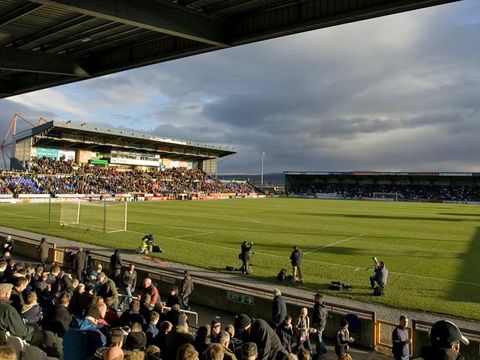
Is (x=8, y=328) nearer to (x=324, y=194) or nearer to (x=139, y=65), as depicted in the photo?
(x=139, y=65)

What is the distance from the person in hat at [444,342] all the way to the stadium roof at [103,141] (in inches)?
2943

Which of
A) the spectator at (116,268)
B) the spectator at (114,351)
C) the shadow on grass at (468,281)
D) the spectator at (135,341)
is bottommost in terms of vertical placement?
the shadow on grass at (468,281)

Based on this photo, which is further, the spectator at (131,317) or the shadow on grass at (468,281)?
the shadow on grass at (468,281)

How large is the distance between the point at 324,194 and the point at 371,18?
10451 cm

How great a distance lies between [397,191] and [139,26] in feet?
374

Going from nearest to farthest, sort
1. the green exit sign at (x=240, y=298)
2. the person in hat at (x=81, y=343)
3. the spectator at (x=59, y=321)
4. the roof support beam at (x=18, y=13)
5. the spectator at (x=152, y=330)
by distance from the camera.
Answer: the person in hat at (x=81, y=343) → the spectator at (x=152, y=330) → the spectator at (x=59, y=321) → the roof support beam at (x=18, y=13) → the green exit sign at (x=240, y=298)

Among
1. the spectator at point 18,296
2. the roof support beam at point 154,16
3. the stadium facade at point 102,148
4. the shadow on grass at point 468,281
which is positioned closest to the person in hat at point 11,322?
the spectator at point 18,296

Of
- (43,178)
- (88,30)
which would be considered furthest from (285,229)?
(43,178)

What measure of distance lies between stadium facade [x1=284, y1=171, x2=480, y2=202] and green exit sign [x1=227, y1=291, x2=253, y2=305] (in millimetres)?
98906

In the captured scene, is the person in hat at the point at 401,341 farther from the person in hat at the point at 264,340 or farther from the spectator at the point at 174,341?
the spectator at the point at 174,341

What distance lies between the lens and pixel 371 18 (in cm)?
1157

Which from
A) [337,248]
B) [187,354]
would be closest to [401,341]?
[187,354]

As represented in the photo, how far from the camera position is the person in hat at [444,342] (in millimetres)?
4043

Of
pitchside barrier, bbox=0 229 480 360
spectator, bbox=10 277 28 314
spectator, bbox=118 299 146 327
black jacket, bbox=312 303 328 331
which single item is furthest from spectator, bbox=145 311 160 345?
pitchside barrier, bbox=0 229 480 360
